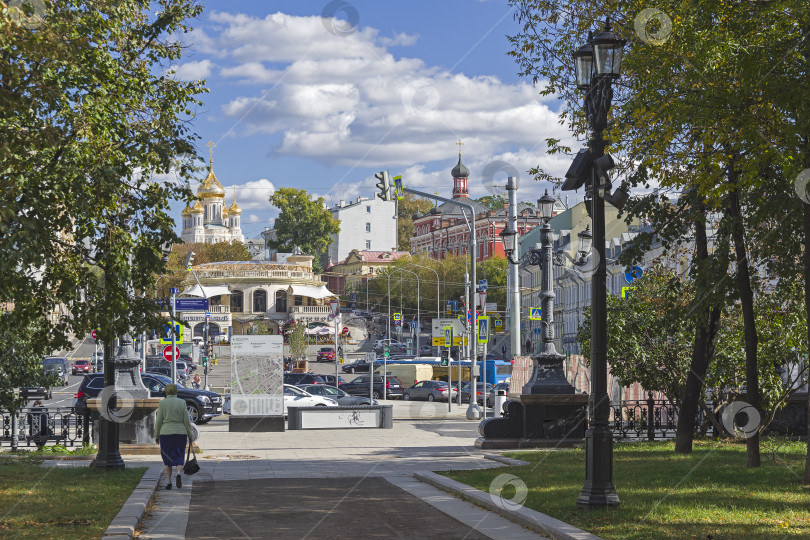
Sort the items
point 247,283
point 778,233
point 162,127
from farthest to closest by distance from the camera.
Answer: point 247,283, point 778,233, point 162,127

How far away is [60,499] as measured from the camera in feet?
42.9

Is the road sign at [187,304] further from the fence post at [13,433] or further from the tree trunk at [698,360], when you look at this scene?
the tree trunk at [698,360]

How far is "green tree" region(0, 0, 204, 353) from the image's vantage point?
11.4 m

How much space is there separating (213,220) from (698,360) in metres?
183

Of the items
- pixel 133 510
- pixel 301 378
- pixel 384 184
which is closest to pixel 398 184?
pixel 384 184

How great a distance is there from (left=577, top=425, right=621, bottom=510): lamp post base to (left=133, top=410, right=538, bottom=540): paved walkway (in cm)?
93

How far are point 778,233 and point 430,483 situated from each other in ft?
21.7

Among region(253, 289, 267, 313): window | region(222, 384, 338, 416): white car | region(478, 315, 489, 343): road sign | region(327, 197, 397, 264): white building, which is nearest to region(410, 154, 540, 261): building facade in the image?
region(327, 197, 397, 264): white building

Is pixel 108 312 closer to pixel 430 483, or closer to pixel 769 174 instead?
pixel 430 483

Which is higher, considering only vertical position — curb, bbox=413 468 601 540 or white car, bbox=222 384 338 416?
curb, bbox=413 468 601 540

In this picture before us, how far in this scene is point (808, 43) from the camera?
1186 cm

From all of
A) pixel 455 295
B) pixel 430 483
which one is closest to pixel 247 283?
pixel 455 295

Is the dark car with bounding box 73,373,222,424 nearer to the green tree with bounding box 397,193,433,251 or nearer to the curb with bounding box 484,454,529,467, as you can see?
the curb with bounding box 484,454,529,467

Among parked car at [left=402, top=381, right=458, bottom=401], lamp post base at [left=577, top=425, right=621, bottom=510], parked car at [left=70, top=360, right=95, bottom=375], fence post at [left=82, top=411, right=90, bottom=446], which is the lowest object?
parked car at [left=402, top=381, right=458, bottom=401]
